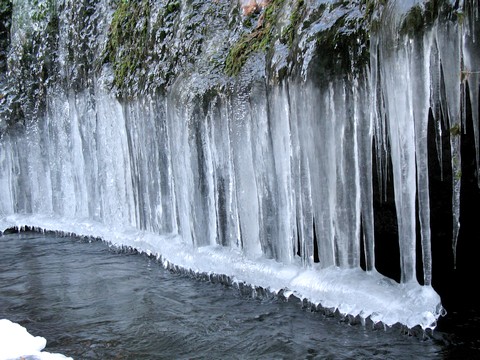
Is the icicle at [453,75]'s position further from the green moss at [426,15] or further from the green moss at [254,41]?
the green moss at [254,41]

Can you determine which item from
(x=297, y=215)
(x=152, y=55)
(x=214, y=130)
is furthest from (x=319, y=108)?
(x=152, y=55)

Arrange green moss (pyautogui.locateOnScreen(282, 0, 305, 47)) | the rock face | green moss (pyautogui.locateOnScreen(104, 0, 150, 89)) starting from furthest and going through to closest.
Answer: green moss (pyautogui.locateOnScreen(104, 0, 150, 89))
green moss (pyautogui.locateOnScreen(282, 0, 305, 47))
the rock face

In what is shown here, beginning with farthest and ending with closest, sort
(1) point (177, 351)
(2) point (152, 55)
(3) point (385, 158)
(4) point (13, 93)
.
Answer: (4) point (13, 93)
(2) point (152, 55)
(3) point (385, 158)
(1) point (177, 351)

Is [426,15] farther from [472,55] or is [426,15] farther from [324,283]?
[324,283]

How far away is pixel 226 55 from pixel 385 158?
86.9 inches

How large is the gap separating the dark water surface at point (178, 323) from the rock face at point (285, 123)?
49cm

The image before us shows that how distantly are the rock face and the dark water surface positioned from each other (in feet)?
1.59

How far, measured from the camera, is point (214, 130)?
19.0 ft

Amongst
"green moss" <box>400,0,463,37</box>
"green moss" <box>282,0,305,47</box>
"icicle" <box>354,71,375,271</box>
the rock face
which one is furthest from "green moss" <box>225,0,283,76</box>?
"green moss" <box>400,0,463,37</box>

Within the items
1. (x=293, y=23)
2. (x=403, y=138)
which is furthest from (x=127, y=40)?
(x=403, y=138)

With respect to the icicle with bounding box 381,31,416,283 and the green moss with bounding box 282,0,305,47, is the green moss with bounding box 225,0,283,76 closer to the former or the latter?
the green moss with bounding box 282,0,305,47

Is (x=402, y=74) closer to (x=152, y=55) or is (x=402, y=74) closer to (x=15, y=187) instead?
(x=152, y=55)

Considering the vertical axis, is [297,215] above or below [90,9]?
below

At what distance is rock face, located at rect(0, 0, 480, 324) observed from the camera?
3.66 metres
